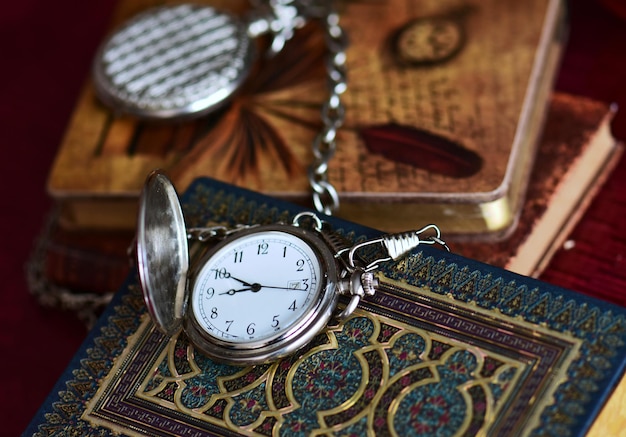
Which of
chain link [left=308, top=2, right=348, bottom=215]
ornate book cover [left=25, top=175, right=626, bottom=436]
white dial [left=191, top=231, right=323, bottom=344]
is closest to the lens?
ornate book cover [left=25, top=175, right=626, bottom=436]

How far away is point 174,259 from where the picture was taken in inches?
52.3

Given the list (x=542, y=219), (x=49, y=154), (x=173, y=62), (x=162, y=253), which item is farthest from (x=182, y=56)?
(x=542, y=219)

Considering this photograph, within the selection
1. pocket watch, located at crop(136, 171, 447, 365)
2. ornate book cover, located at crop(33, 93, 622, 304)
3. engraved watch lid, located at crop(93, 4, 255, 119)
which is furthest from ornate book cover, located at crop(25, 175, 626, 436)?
engraved watch lid, located at crop(93, 4, 255, 119)

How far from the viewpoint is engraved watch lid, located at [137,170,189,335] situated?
48.7 inches

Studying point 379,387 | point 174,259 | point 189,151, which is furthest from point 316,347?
point 189,151

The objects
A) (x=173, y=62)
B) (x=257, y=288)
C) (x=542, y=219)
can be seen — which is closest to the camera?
(x=257, y=288)

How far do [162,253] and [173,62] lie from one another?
649 mm

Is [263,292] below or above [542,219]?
Answer: below

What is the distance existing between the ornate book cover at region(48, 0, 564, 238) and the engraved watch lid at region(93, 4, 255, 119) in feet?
0.17

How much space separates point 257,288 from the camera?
132 centimetres

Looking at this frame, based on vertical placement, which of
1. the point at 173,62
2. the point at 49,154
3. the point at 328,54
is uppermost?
the point at 328,54

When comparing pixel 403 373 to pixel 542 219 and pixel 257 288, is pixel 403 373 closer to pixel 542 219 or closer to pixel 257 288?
pixel 257 288

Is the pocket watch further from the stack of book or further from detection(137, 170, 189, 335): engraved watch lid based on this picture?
the stack of book

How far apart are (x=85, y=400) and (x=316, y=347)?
36 centimetres
